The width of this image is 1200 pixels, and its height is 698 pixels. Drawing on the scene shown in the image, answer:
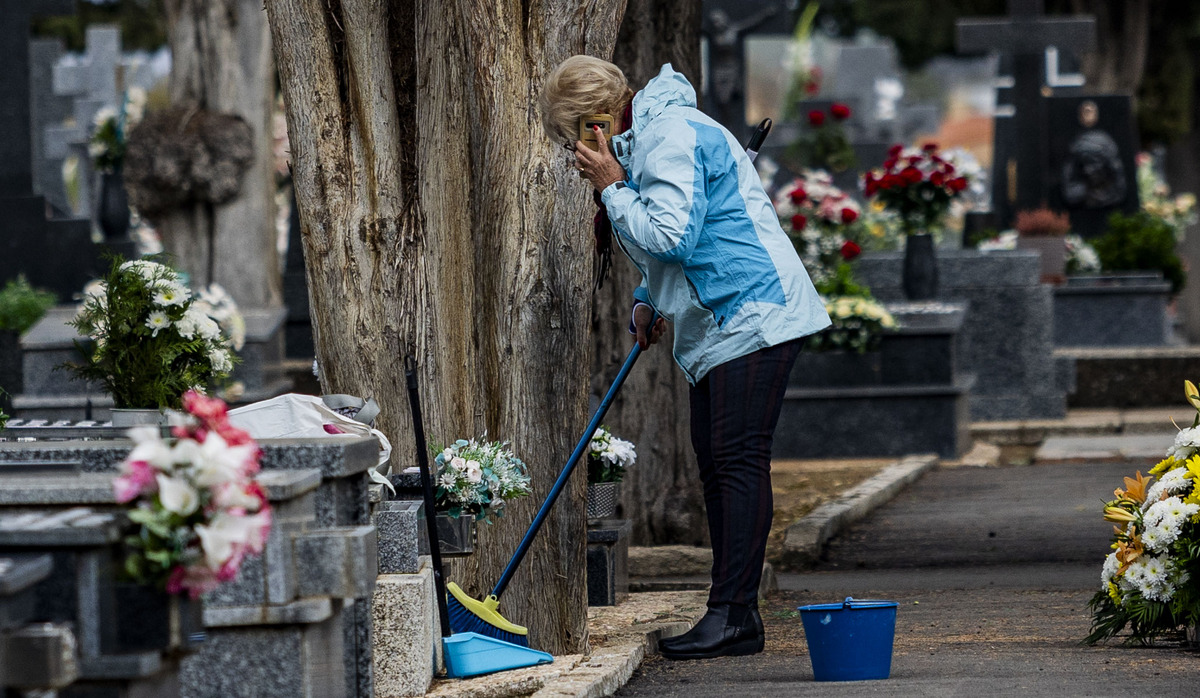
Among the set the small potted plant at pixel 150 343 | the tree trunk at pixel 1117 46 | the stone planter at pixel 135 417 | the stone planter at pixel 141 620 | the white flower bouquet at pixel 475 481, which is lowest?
the stone planter at pixel 141 620

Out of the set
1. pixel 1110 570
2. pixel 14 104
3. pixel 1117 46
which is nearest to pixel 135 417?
pixel 1110 570

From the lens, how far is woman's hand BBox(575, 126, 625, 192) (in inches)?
177

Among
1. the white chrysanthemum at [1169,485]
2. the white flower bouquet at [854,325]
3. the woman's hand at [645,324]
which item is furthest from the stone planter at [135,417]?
the white flower bouquet at [854,325]

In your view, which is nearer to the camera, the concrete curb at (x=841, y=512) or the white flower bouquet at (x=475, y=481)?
the white flower bouquet at (x=475, y=481)

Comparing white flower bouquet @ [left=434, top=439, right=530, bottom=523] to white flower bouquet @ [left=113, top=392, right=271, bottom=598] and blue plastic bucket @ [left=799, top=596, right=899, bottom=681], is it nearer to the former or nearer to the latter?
blue plastic bucket @ [left=799, top=596, right=899, bottom=681]

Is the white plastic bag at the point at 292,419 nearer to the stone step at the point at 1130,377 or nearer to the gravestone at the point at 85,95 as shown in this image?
the stone step at the point at 1130,377

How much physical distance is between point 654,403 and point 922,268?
5.36 metres

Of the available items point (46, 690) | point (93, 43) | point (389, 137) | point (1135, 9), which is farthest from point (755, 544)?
point (1135, 9)

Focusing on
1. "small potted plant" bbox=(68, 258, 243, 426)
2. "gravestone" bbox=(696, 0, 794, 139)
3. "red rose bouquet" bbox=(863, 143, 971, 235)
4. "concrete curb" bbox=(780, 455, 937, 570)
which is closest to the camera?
"small potted plant" bbox=(68, 258, 243, 426)

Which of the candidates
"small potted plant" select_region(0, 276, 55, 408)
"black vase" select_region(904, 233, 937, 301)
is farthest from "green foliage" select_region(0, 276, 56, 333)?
"black vase" select_region(904, 233, 937, 301)

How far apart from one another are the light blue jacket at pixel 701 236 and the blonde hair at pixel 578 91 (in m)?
0.13

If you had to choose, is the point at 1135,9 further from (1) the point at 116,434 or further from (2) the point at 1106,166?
(1) the point at 116,434

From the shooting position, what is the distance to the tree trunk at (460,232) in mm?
4820

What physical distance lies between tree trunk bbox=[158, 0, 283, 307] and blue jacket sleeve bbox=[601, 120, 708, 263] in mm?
8672
